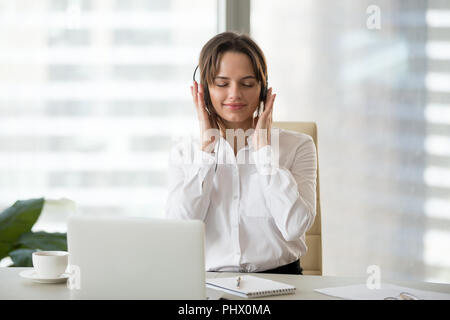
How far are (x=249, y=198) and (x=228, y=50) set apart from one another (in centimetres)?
55

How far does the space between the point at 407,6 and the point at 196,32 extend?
45.7 inches

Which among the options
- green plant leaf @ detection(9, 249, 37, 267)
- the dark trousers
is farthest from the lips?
green plant leaf @ detection(9, 249, 37, 267)

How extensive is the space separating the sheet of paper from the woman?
0.42 m

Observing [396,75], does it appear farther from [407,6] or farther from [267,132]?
[267,132]

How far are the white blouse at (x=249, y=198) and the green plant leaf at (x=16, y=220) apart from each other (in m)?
0.85

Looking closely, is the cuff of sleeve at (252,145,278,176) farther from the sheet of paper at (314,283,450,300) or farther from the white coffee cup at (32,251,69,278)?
the white coffee cup at (32,251,69,278)

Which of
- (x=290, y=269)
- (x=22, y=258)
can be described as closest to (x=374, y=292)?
(x=290, y=269)

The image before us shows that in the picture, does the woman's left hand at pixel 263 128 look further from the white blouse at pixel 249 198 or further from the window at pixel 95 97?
the window at pixel 95 97

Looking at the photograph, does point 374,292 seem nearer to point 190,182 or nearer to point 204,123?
point 190,182

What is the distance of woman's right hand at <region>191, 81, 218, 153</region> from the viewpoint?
203 cm

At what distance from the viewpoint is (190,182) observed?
1.97m

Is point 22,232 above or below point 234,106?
below

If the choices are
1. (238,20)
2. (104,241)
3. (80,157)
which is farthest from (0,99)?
(104,241)
